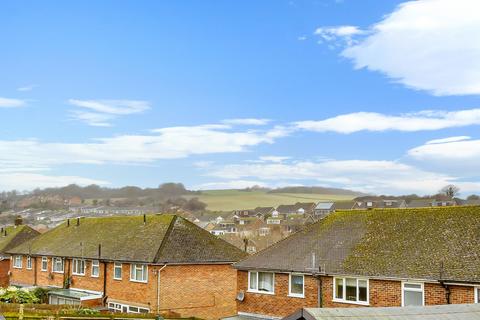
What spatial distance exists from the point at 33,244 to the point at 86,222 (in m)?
5.08

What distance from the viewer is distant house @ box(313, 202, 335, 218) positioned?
176m

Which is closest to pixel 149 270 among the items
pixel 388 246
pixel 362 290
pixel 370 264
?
pixel 362 290

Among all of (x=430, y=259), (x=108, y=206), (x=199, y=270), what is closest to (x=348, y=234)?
(x=430, y=259)

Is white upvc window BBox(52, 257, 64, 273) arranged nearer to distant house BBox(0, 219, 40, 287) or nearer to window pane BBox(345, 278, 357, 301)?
distant house BBox(0, 219, 40, 287)

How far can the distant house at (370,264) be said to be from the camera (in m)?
22.7

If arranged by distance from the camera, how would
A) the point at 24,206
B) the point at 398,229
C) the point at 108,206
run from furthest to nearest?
1. the point at 24,206
2. the point at 108,206
3. the point at 398,229

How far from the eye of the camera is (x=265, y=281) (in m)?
28.8

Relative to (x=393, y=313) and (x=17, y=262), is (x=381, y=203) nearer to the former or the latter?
(x=17, y=262)

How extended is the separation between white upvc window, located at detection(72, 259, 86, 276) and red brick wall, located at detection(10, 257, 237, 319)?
926 mm

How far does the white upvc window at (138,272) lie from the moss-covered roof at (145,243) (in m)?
0.54

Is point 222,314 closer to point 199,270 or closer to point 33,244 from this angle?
point 199,270

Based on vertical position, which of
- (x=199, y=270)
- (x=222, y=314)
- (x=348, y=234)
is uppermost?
(x=348, y=234)

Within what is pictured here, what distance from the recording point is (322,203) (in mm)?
187625

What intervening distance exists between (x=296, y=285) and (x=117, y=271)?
50.5 feet
